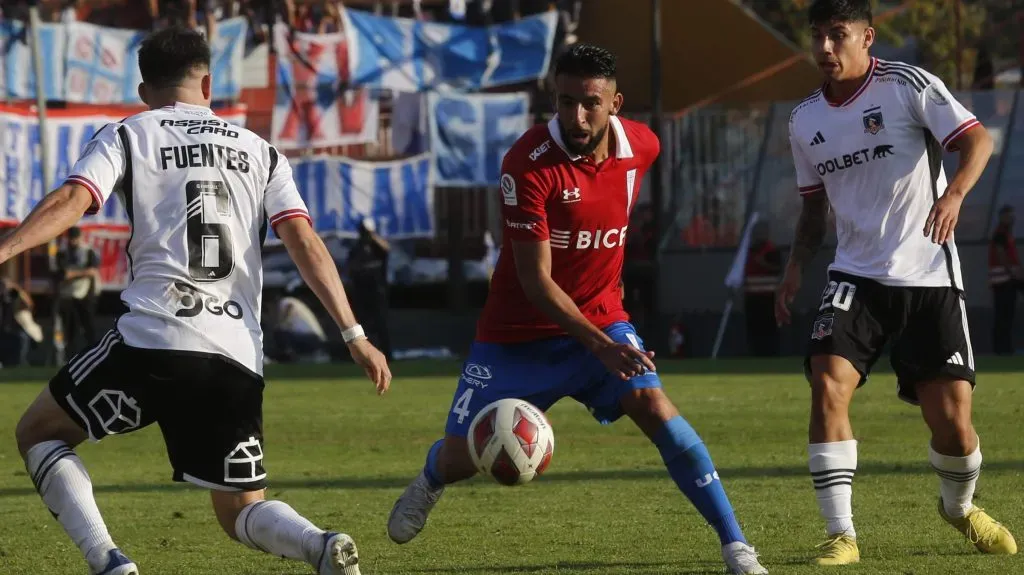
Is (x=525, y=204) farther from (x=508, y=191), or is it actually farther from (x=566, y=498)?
(x=566, y=498)

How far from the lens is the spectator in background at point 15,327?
2583 cm

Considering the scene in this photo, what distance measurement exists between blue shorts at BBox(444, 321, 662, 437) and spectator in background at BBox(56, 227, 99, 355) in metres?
18.3

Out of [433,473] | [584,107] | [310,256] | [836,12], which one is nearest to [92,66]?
[433,473]

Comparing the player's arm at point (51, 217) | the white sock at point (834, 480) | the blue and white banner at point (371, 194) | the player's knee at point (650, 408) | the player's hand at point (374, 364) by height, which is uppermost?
the player's arm at point (51, 217)

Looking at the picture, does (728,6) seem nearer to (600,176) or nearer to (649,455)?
(649,455)

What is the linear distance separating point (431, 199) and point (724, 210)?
494 centimetres

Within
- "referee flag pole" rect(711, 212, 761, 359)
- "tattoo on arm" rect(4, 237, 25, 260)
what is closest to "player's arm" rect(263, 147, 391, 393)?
"tattoo on arm" rect(4, 237, 25, 260)

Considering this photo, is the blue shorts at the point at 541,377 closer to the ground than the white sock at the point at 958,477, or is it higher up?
higher up

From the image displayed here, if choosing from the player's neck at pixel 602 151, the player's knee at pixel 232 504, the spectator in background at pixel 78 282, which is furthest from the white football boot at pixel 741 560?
the spectator in background at pixel 78 282

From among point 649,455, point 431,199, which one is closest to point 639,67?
point 431,199

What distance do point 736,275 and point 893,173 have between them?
18.6 metres

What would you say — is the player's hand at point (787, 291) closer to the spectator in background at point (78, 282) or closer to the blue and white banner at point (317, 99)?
the spectator in background at point (78, 282)

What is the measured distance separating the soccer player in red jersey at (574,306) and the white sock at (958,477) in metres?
1.23

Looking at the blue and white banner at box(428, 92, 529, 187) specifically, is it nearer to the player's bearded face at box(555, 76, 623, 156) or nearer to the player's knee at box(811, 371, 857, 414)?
the player's knee at box(811, 371, 857, 414)
